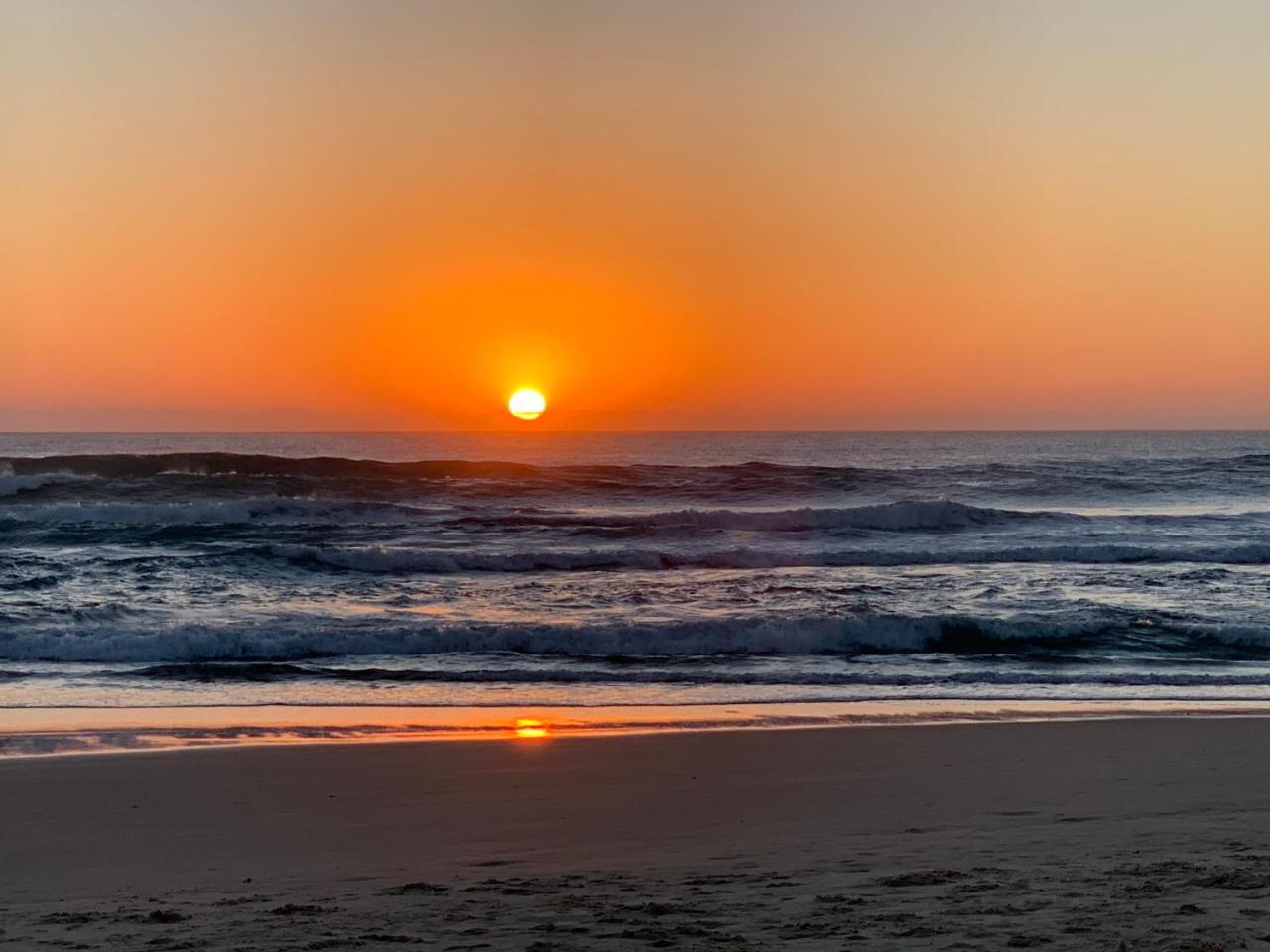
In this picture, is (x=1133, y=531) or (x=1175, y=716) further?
(x=1133, y=531)

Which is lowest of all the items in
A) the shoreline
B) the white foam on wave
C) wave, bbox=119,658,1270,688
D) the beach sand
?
wave, bbox=119,658,1270,688

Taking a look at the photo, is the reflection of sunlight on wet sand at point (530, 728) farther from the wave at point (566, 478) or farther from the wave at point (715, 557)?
the wave at point (566, 478)

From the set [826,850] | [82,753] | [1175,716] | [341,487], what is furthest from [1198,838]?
[341,487]

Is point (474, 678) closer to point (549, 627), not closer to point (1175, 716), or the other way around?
point (549, 627)

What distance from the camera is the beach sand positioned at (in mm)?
4758

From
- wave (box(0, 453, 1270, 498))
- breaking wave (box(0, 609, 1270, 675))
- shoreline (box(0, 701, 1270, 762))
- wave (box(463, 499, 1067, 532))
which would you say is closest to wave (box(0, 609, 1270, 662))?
breaking wave (box(0, 609, 1270, 675))

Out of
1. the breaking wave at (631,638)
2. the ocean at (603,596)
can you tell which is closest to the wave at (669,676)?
the ocean at (603,596)

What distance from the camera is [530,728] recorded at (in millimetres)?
10156

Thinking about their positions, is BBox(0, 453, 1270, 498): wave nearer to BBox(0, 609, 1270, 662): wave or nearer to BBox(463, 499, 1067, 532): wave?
BBox(463, 499, 1067, 532): wave

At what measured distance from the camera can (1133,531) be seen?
29797mm

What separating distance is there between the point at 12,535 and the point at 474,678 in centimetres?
1833

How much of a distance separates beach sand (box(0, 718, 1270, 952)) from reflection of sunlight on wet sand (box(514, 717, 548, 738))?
39cm

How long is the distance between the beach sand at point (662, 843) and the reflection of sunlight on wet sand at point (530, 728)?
395 millimetres

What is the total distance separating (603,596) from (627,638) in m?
3.82
